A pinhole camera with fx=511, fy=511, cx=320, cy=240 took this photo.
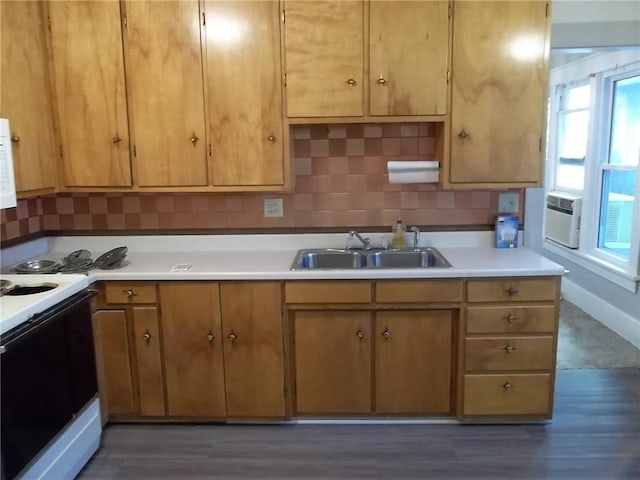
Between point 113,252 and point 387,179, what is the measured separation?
156 cm

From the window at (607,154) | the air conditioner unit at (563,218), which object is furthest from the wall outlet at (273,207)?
the air conditioner unit at (563,218)

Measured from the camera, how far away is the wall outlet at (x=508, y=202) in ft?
9.73

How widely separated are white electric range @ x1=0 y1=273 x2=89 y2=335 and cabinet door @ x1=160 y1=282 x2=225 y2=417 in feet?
1.39

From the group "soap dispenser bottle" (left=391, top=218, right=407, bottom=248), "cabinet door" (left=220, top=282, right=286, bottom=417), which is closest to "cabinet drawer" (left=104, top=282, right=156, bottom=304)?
"cabinet door" (left=220, top=282, right=286, bottom=417)

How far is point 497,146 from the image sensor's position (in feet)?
8.57

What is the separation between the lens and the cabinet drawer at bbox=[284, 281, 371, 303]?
98.0 inches

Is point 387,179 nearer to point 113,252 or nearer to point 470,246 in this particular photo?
point 470,246

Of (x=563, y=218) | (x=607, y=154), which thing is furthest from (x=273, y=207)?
(x=563, y=218)

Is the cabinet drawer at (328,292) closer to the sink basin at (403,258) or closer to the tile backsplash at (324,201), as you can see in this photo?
the sink basin at (403,258)

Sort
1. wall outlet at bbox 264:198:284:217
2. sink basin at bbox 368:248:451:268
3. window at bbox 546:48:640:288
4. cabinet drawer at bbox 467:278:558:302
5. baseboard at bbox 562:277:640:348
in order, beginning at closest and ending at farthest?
cabinet drawer at bbox 467:278:558:302, sink basin at bbox 368:248:451:268, wall outlet at bbox 264:198:284:217, baseboard at bbox 562:277:640:348, window at bbox 546:48:640:288

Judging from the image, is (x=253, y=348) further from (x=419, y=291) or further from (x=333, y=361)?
(x=419, y=291)

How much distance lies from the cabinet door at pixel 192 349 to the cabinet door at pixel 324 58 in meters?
1.05

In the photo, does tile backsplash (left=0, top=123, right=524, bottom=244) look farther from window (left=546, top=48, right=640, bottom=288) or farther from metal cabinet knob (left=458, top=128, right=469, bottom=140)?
window (left=546, top=48, right=640, bottom=288)

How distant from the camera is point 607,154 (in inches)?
162
